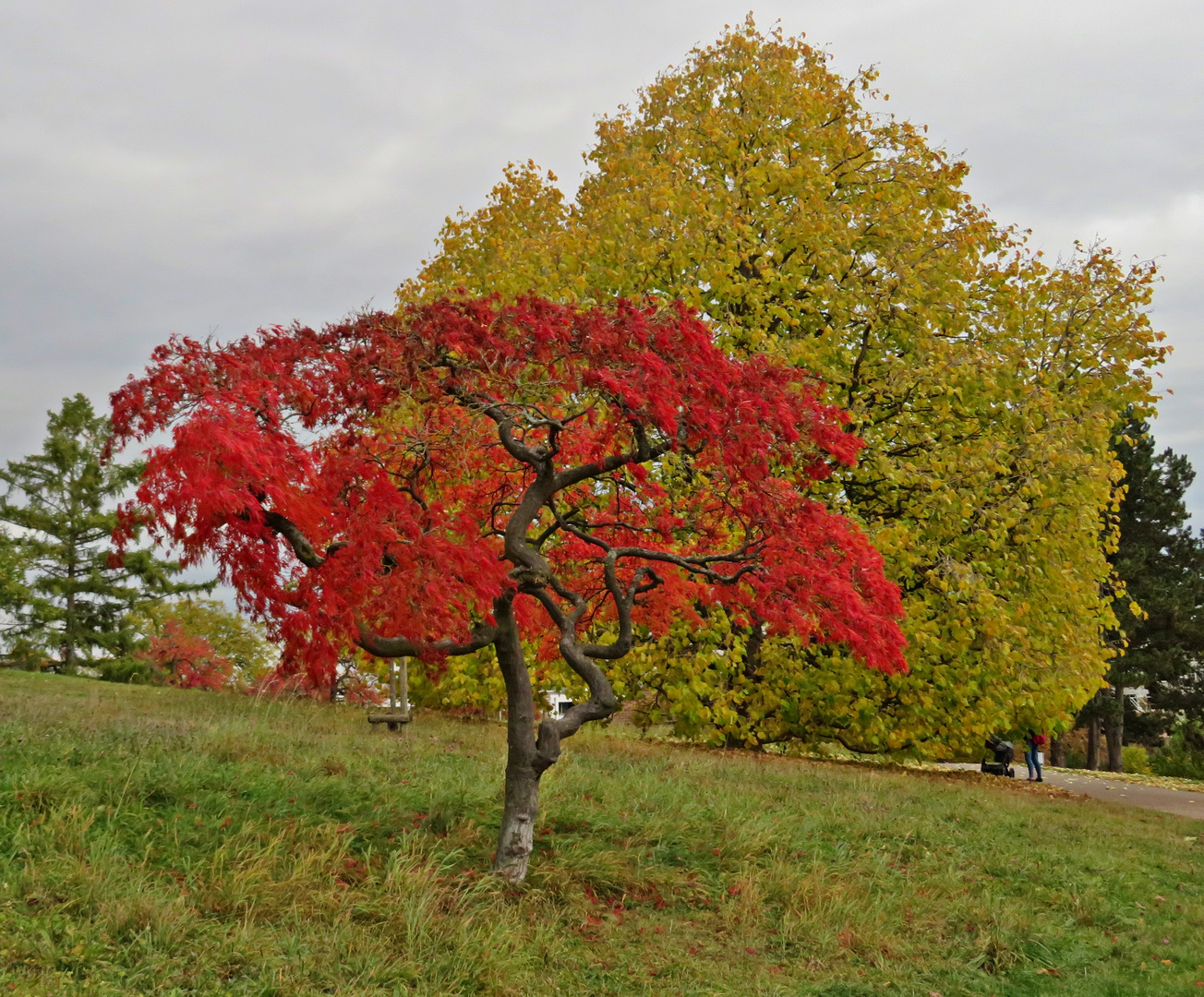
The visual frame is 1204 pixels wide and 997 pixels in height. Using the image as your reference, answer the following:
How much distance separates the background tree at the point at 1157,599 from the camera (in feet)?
108

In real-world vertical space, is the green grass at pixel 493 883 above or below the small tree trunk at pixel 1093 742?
above

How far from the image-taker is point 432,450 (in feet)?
27.2

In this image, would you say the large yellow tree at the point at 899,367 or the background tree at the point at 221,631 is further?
the background tree at the point at 221,631

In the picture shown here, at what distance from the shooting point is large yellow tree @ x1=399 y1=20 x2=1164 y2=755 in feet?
48.4

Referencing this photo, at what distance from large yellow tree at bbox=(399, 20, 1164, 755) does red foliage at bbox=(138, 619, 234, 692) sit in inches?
730

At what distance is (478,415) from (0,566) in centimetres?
2565

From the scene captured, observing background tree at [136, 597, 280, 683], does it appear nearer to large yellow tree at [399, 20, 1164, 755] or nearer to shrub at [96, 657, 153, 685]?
shrub at [96, 657, 153, 685]

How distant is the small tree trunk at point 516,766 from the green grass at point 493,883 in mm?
220

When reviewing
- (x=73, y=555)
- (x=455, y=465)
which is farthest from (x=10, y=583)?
(x=455, y=465)

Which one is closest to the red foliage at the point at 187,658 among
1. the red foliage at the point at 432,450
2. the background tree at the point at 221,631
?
the background tree at the point at 221,631

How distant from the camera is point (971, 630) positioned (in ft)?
46.9

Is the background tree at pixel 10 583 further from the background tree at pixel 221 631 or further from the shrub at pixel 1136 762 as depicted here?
the shrub at pixel 1136 762

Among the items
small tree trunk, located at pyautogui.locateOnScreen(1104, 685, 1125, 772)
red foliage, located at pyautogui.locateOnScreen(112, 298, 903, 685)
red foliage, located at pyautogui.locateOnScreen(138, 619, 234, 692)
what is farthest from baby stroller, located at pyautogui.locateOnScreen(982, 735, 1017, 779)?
red foliage, located at pyautogui.locateOnScreen(138, 619, 234, 692)

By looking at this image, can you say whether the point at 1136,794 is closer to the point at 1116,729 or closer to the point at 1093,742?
the point at 1116,729
